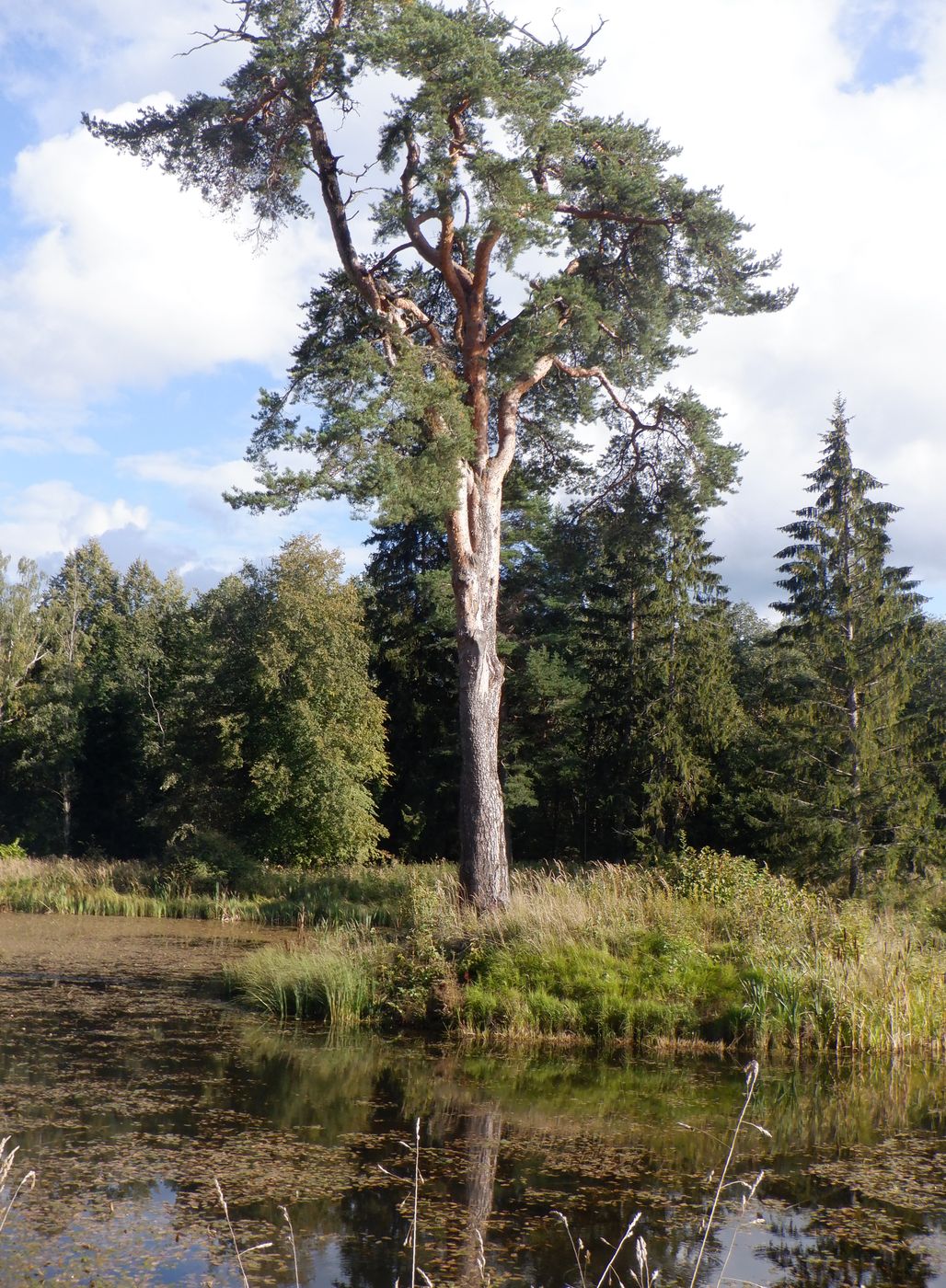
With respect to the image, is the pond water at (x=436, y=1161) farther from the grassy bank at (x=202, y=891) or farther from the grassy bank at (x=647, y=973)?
the grassy bank at (x=202, y=891)

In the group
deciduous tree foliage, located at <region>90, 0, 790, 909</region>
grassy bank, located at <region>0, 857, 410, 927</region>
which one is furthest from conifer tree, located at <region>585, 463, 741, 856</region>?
deciduous tree foliage, located at <region>90, 0, 790, 909</region>

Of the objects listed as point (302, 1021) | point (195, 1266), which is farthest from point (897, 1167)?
point (302, 1021)

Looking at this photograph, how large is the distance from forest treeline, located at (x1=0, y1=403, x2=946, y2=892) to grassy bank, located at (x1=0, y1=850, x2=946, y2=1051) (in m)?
5.58

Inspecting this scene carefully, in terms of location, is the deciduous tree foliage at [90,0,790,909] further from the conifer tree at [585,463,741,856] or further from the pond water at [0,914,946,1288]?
the conifer tree at [585,463,741,856]

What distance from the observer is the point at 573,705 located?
96.1 ft

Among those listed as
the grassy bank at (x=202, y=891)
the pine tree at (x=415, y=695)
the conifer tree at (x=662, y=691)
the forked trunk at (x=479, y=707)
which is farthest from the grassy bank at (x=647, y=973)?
the pine tree at (x=415, y=695)

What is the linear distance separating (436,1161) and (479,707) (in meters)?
7.16

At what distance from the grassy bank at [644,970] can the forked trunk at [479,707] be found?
43 cm

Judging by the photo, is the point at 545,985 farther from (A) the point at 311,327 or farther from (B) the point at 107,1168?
(A) the point at 311,327

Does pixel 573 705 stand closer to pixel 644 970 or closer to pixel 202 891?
pixel 202 891

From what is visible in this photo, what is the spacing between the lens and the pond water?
5145 mm

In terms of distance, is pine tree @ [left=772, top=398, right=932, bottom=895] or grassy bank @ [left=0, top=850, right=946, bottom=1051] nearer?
grassy bank @ [left=0, top=850, right=946, bottom=1051]

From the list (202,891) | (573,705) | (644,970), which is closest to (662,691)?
(573,705)

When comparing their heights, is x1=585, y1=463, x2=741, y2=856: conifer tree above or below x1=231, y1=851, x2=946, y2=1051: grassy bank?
above
